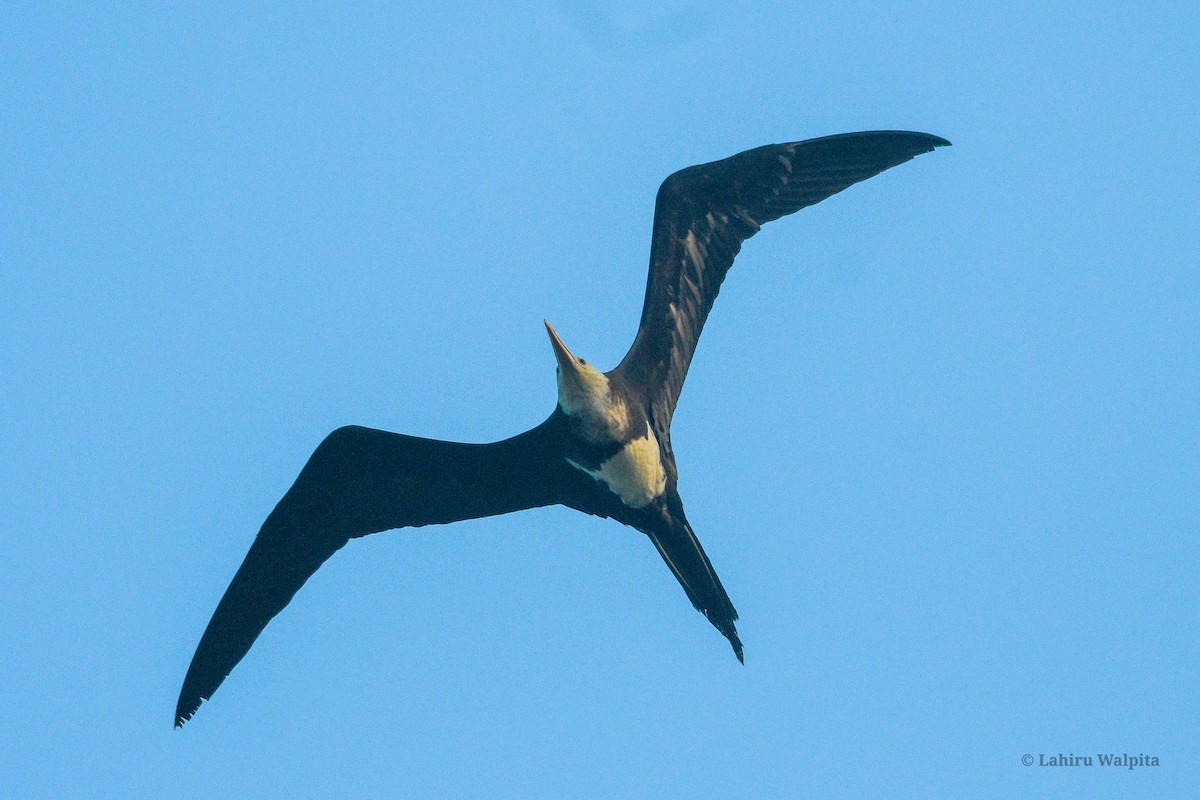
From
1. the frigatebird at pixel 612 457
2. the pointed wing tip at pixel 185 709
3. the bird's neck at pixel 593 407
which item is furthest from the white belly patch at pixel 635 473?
the pointed wing tip at pixel 185 709

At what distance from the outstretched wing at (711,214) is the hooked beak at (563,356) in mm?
A: 499

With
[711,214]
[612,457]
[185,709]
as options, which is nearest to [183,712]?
[185,709]

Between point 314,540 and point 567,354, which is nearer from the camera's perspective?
point 567,354

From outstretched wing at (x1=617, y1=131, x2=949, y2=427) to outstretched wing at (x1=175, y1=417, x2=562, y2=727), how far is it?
1114 mm

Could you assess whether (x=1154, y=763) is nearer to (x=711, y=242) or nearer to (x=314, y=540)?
(x=711, y=242)

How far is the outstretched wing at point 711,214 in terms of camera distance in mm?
9164

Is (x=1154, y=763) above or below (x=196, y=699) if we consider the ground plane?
below

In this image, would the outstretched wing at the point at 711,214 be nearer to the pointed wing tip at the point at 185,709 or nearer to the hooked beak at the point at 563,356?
the hooked beak at the point at 563,356

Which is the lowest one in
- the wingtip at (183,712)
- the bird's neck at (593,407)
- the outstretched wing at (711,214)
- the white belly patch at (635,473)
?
the wingtip at (183,712)

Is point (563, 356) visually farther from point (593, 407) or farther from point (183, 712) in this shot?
point (183, 712)

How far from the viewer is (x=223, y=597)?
945 centimetres

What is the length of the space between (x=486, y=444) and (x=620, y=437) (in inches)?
38.0

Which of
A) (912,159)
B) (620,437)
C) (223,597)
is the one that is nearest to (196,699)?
(223,597)

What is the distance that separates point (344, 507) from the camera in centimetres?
940
